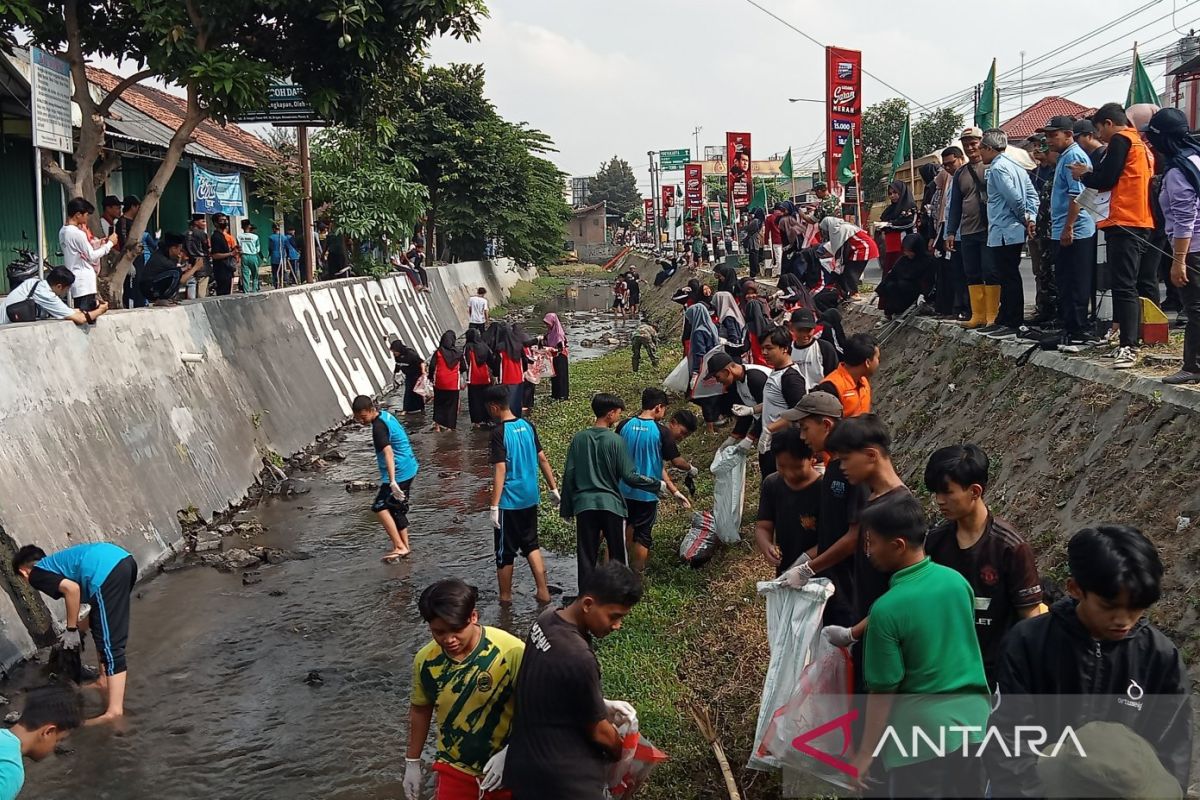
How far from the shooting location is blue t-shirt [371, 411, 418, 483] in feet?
29.2

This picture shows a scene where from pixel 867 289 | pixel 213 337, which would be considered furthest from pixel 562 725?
pixel 867 289

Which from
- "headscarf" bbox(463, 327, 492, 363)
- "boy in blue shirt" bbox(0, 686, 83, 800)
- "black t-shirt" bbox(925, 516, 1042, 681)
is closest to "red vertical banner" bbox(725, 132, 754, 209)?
"headscarf" bbox(463, 327, 492, 363)

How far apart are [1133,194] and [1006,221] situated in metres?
1.41

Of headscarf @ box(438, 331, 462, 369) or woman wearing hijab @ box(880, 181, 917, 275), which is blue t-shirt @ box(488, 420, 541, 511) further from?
headscarf @ box(438, 331, 462, 369)

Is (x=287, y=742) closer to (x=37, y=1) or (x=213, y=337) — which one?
(x=213, y=337)

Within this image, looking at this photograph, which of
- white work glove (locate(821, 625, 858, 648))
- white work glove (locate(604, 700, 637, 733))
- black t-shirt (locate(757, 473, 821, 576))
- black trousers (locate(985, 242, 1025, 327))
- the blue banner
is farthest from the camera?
the blue banner

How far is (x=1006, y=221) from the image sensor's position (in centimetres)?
836

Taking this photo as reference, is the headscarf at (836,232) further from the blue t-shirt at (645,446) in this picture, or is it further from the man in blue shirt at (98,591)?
the man in blue shirt at (98,591)

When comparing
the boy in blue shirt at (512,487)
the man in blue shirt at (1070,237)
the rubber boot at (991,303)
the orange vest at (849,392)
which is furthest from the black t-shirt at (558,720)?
the rubber boot at (991,303)

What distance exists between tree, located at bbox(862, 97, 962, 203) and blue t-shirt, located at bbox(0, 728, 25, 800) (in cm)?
4299

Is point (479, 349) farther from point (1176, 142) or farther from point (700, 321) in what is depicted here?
point (1176, 142)

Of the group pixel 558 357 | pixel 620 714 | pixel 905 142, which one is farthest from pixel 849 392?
pixel 905 142

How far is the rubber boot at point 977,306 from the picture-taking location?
9.27 meters

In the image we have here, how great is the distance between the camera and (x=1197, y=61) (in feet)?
82.4
